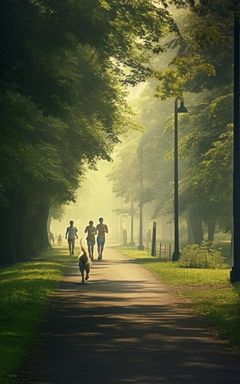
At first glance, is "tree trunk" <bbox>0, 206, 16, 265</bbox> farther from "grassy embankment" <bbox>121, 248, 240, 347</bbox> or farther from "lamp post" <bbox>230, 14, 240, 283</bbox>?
"lamp post" <bbox>230, 14, 240, 283</bbox>

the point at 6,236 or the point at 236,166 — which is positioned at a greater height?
the point at 236,166

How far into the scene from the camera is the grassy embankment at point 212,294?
15.6m

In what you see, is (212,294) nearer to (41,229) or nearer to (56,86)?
(56,86)

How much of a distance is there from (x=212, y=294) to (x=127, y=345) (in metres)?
9.23

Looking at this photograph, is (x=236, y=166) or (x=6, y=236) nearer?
(x=236, y=166)

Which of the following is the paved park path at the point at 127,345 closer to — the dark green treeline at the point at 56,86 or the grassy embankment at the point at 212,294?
the grassy embankment at the point at 212,294

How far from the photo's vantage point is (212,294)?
2222 centimetres

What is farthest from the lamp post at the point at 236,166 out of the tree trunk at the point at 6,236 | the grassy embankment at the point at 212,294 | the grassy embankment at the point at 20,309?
the tree trunk at the point at 6,236

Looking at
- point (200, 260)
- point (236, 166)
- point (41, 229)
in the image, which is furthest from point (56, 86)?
point (41, 229)

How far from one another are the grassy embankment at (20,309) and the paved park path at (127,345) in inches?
10.7

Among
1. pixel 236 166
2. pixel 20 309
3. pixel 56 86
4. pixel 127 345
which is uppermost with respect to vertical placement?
pixel 56 86

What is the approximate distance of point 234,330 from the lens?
1491 centimetres

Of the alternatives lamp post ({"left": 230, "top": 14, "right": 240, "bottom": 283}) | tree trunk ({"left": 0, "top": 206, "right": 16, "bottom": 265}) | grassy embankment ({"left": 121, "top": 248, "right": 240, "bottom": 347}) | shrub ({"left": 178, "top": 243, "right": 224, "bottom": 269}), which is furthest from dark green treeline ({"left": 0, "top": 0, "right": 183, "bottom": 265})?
shrub ({"left": 178, "top": 243, "right": 224, "bottom": 269})

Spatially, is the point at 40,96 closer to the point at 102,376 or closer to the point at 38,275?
the point at 38,275
